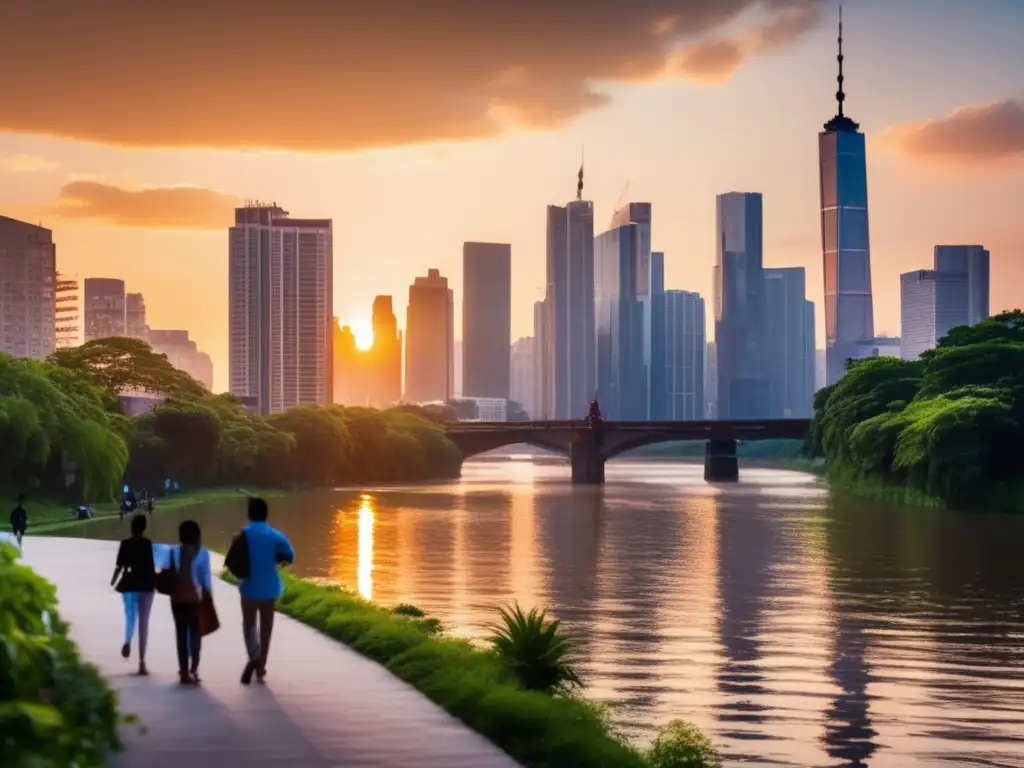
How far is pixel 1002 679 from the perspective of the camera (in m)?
29.4

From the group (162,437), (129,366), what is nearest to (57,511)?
(162,437)

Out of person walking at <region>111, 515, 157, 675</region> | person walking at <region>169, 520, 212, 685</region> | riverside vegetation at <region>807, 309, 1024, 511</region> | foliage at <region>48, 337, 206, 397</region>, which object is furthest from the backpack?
foliage at <region>48, 337, 206, 397</region>

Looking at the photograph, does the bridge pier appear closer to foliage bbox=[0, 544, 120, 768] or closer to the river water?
the river water

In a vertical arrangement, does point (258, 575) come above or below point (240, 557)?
below

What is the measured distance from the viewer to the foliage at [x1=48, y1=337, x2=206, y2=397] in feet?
468

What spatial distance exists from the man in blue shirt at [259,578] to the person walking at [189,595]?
55cm

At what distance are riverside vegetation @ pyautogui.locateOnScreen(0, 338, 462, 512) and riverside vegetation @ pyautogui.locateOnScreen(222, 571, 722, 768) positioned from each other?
5368cm

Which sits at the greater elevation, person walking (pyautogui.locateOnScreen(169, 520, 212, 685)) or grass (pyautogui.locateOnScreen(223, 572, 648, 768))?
person walking (pyautogui.locateOnScreen(169, 520, 212, 685))

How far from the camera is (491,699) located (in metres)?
17.4

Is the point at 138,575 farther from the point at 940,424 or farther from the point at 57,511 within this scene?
the point at 940,424

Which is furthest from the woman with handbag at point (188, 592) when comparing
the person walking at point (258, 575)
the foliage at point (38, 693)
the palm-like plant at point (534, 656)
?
the foliage at point (38, 693)

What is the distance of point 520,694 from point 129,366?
5230 inches

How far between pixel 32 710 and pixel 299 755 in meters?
5.76

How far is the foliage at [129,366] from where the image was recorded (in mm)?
142750
